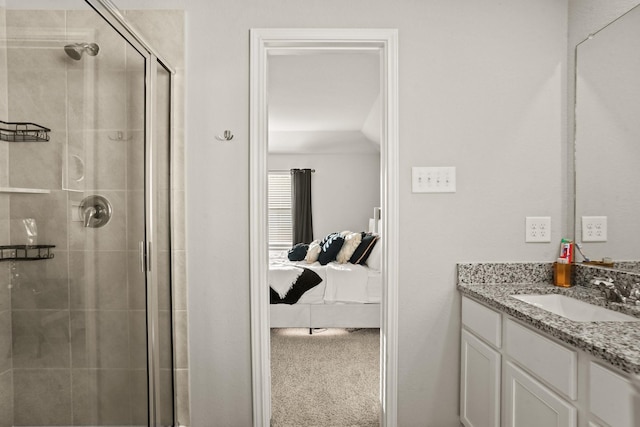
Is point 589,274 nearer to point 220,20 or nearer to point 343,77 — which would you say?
point 220,20

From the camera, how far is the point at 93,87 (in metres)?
1.33

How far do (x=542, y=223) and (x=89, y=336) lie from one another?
2.17 m

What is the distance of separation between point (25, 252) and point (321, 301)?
281cm

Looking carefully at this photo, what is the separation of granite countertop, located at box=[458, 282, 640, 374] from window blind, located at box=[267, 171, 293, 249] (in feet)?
18.0

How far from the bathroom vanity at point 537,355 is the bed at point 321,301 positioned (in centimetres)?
166

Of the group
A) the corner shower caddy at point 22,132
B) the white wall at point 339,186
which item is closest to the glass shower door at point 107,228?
the corner shower caddy at point 22,132

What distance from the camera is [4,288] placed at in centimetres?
104

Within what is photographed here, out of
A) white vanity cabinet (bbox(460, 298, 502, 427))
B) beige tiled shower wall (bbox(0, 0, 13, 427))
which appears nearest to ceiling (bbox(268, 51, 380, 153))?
beige tiled shower wall (bbox(0, 0, 13, 427))

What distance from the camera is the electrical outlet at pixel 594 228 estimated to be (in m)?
1.84

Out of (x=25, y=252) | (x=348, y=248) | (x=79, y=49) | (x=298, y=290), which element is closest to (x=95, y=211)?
(x=25, y=252)

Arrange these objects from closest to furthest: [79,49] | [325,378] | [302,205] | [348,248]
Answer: [79,49] < [325,378] < [348,248] < [302,205]

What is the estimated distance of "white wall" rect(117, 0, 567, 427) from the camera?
6.57ft

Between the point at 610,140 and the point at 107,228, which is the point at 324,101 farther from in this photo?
the point at 107,228

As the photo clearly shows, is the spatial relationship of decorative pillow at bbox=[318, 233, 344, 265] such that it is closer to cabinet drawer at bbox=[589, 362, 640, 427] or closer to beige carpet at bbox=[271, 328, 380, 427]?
beige carpet at bbox=[271, 328, 380, 427]
